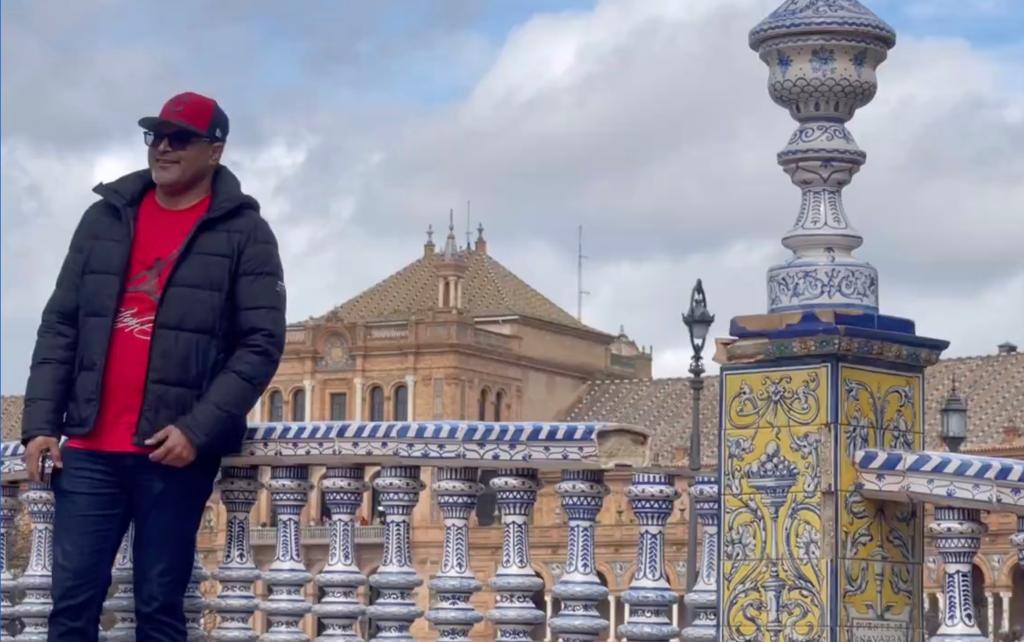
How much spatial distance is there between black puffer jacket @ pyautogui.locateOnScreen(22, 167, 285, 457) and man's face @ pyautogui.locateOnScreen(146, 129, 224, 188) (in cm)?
11

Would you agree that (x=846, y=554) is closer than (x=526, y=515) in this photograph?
Yes

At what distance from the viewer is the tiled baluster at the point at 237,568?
7.86 m

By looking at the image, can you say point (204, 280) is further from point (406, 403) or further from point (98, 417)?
point (406, 403)

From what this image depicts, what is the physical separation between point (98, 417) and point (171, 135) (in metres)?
0.85

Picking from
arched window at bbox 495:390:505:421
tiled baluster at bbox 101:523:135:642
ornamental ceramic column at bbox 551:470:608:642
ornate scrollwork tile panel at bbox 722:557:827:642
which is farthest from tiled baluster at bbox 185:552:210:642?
arched window at bbox 495:390:505:421

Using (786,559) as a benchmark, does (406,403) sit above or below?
above

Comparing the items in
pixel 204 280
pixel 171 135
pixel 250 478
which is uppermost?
pixel 171 135

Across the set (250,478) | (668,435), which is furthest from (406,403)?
(250,478)

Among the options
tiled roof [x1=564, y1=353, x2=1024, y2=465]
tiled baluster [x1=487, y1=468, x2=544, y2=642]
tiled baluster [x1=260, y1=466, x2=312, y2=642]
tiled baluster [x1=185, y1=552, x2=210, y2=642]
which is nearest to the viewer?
tiled baluster [x1=487, y1=468, x2=544, y2=642]

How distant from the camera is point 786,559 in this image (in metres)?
6.81

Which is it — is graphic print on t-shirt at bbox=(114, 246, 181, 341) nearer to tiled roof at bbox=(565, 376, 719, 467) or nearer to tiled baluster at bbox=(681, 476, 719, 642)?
tiled baluster at bbox=(681, 476, 719, 642)

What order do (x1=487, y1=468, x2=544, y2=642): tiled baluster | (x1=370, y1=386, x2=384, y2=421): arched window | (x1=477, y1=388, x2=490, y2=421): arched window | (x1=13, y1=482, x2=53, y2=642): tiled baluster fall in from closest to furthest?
(x1=487, y1=468, x2=544, y2=642): tiled baluster → (x1=13, y1=482, x2=53, y2=642): tiled baluster → (x1=477, y1=388, x2=490, y2=421): arched window → (x1=370, y1=386, x2=384, y2=421): arched window

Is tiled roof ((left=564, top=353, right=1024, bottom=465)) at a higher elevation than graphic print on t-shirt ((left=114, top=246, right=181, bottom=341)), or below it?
higher

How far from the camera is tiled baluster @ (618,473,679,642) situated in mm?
7270
